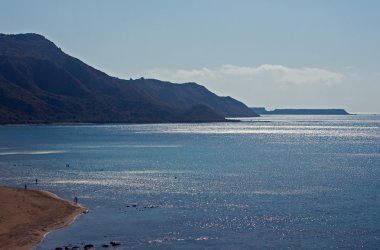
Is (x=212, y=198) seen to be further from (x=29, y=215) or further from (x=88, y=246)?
(x=88, y=246)

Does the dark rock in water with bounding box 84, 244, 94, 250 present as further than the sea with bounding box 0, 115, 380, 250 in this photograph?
No

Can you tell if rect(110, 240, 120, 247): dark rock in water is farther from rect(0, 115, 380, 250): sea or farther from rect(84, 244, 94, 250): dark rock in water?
rect(84, 244, 94, 250): dark rock in water

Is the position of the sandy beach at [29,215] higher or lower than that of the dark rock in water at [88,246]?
higher

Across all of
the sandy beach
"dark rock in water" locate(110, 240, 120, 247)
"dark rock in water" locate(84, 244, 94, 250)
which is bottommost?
"dark rock in water" locate(110, 240, 120, 247)

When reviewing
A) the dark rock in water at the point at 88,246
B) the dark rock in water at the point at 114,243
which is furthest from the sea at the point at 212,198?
the dark rock in water at the point at 88,246

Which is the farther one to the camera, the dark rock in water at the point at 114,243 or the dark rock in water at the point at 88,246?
the dark rock in water at the point at 114,243

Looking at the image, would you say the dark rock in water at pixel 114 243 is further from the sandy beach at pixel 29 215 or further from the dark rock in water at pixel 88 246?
the sandy beach at pixel 29 215

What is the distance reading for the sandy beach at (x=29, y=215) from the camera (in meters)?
56.5

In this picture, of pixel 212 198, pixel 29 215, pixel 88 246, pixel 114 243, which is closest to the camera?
pixel 88 246

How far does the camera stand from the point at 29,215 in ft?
222

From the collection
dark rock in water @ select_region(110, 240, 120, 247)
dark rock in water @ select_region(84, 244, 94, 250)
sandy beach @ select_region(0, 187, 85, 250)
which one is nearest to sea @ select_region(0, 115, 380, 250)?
dark rock in water @ select_region(110, 240, 120, 247)

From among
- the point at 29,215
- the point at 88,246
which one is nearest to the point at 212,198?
the point at 29,215

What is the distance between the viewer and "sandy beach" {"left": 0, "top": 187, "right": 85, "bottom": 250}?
185ft

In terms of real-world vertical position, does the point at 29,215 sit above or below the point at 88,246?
above
